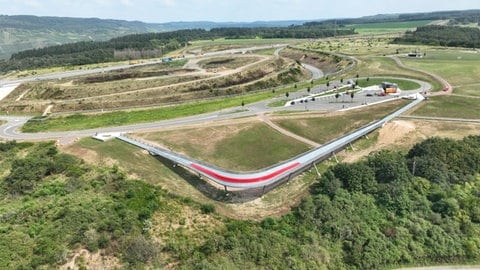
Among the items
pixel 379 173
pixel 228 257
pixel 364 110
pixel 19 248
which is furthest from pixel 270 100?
pixel 19 248

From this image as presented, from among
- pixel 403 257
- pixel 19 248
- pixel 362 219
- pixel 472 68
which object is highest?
pixel 472 68

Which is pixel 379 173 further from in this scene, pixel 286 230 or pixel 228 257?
pixel 228 257

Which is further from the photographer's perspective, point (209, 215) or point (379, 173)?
point (379, 173)

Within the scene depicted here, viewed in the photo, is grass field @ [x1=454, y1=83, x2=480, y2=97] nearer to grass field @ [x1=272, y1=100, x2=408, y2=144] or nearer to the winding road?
the winding road

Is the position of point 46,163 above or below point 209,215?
above

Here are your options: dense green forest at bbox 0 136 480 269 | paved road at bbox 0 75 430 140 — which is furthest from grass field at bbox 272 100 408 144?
dense green forest at bbox 0 136 480 269

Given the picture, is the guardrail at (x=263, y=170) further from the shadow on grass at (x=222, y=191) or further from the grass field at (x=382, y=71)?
the grass field at (x=382, y=71)
